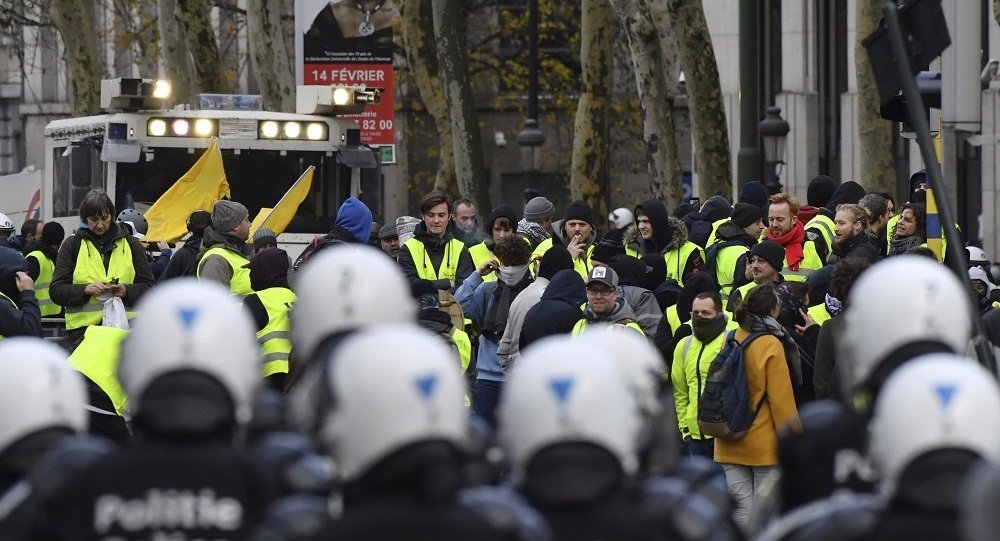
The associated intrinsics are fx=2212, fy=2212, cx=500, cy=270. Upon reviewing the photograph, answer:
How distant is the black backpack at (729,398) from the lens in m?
10.2

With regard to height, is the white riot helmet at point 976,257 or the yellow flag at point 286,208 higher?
the yellow flag at point 286,208

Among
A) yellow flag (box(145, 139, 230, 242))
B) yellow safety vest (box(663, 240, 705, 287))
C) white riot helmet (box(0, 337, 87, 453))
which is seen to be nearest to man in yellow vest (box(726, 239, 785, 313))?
yellow safety vest (box(663, 240, 705, 287))

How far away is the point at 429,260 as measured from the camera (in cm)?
1375

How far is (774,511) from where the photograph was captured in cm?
552

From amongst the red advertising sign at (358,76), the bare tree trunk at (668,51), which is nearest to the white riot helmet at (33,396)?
the red advertising sign at (358,76)

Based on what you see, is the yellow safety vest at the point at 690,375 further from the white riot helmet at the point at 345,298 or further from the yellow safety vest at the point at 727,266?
the white riot helmet at the point at 345,298

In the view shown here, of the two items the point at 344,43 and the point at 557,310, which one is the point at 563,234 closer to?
the point at 557,310

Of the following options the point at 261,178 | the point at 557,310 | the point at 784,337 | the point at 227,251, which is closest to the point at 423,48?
the point at 261,178

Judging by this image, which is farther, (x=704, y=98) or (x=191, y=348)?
(x=704, y=98)

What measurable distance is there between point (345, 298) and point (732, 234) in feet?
25.9

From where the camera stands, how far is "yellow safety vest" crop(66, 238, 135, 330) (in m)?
13.6

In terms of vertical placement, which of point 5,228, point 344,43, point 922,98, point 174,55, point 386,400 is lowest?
point 386,400

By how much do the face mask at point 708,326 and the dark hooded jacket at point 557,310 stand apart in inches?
35.5

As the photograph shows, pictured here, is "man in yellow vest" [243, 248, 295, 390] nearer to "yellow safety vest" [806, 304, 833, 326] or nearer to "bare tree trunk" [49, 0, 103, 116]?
"yellow safety vest" [806, 304, 833, 326]
